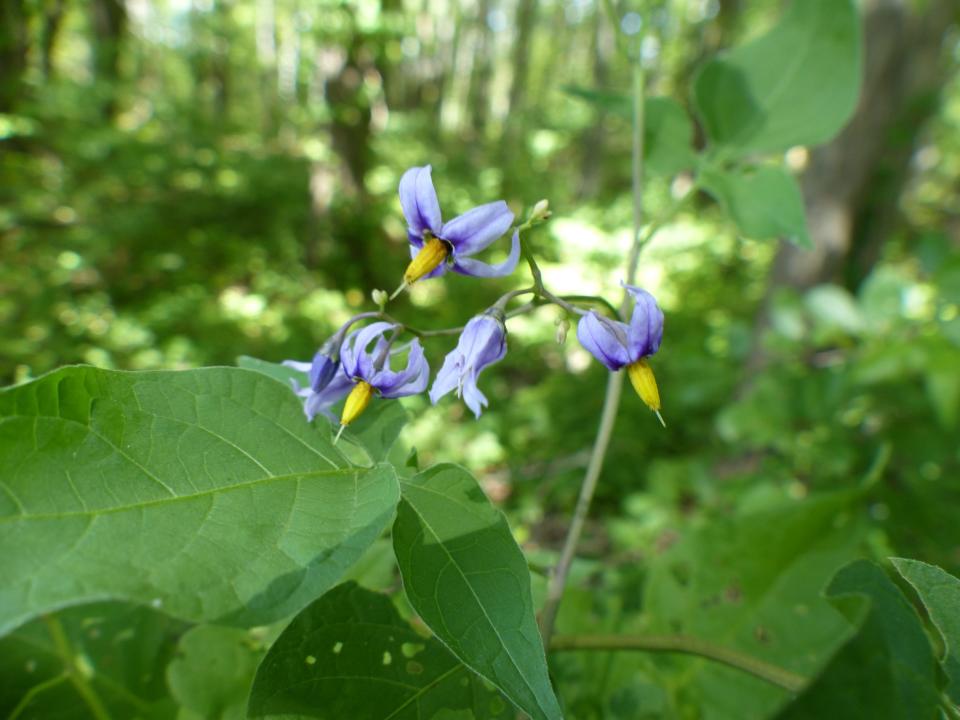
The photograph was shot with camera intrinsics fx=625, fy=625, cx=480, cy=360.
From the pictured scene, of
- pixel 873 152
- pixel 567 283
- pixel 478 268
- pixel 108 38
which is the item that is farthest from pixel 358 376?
pixel 108 38

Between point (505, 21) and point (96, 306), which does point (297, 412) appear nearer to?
point (96, 306)

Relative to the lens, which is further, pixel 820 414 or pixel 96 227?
pixel 96 227

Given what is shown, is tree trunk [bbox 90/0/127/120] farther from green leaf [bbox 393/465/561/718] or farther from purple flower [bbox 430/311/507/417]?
green leaf [bbox 393/465/561/718]

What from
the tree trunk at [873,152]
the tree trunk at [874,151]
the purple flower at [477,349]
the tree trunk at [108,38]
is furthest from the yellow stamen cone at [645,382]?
the tree trunk at [108,38]

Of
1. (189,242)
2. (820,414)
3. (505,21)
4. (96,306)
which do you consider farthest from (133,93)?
(505,21)

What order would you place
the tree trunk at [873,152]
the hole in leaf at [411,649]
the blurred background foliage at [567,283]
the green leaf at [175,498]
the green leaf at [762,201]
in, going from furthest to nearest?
the tree trunk at [873,152] → the blurred background foliage at [567,283] → the green leaf at [762,201] → the hole in leaf at [411,649] → the green leaf at [175,498]

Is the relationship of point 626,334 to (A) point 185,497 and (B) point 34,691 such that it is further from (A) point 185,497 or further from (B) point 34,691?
(B) point 34,691

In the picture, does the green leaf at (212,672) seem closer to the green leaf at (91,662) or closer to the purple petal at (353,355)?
the green leaf at (91,662)
